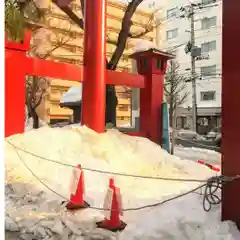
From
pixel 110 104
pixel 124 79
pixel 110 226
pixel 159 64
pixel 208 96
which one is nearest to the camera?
pixel 110 226

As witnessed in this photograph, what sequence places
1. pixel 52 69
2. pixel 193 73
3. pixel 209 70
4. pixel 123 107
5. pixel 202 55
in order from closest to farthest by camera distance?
pixel 52 69, pixel 123 107, pixel 193 73, pixel 202 55, pixel 209 70

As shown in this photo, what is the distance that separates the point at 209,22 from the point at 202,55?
3033 mm

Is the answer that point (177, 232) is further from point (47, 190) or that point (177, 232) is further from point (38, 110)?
point (38, 110)

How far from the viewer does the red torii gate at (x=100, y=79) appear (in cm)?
343

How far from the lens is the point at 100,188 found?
18.3ft

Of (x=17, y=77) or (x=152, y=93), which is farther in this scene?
(x=152, y=93)

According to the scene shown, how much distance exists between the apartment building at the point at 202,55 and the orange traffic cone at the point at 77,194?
23546 millimetres

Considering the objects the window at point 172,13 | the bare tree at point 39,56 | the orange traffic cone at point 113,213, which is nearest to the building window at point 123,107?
the bare tree at point 39,56

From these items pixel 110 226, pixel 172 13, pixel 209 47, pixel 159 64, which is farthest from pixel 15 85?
pixel 172 13

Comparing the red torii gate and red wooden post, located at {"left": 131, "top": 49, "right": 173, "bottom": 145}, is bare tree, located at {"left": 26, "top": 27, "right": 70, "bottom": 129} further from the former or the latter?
the red torii gate

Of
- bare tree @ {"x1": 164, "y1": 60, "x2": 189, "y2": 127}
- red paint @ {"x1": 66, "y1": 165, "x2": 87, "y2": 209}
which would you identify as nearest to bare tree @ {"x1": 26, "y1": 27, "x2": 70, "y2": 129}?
bare tree @ {"x1": 164, "y1": 60, "x2": 189, "y2": 127}

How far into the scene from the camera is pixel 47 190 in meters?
5.27

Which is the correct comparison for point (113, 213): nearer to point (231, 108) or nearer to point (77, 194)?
point (77, 194)

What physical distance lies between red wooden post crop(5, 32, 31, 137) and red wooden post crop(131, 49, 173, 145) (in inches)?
146
